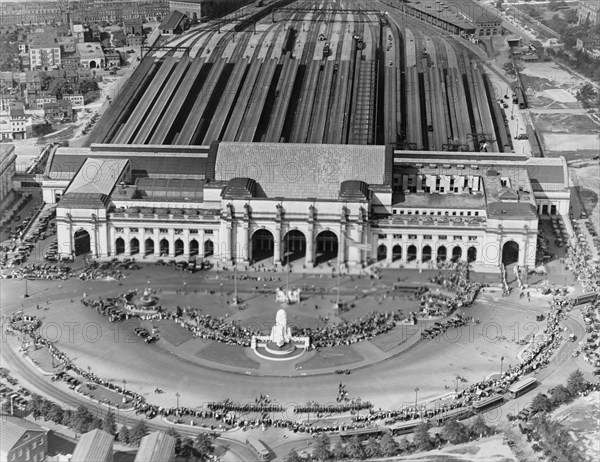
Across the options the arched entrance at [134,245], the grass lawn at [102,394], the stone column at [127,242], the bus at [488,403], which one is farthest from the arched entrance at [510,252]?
the grass lawn at [102,394]

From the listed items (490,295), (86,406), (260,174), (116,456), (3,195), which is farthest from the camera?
(3,195)

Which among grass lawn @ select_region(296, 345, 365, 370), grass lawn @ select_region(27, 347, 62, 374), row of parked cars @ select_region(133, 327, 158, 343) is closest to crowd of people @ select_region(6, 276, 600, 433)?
grass lawn @ select_region(27, 347, 62, 374)

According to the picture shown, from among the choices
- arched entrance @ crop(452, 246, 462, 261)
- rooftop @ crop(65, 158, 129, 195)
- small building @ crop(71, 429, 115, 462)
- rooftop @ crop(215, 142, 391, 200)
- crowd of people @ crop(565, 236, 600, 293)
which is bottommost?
crowd of people @ crop(565, 236, 600, 293)

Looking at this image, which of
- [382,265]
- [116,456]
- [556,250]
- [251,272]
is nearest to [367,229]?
[382,265]

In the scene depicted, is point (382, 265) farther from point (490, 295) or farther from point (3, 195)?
point (3, 195)

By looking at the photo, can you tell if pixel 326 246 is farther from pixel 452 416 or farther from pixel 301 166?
pixel 452 416

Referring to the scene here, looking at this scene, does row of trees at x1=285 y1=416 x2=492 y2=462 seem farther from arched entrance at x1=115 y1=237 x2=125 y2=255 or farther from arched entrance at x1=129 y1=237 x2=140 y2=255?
arched entrance at x1=115 y1=237 x2=125 y2=255
